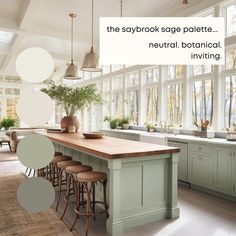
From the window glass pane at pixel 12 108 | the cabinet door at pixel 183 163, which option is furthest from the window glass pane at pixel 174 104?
the window glass pane at pixel 12 108

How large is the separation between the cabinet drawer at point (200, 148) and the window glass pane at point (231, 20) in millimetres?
2152

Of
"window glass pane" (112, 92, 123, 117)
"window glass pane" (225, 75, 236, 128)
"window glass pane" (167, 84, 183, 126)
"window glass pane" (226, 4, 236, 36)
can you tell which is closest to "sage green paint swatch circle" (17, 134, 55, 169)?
"window glass pane" (225, 75, 236, 128)

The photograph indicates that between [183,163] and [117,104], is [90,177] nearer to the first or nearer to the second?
[183,163]

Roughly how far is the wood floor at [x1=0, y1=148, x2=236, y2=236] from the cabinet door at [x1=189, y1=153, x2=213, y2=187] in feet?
1.01

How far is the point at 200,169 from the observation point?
3803 millimetres

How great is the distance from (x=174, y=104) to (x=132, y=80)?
2.01 m

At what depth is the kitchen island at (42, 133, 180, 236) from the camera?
→ 2.31 m

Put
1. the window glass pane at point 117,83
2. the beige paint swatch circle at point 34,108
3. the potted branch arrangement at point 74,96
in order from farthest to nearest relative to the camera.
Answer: the window glass pane at point 117,83
the potted branch arrangement at point 74,96
the beige paint swatch circle at point 34,108

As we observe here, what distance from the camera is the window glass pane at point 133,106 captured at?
22.7 feet

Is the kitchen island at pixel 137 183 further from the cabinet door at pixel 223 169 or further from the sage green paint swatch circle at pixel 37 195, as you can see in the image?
the sage green paint swatch circle at pixel 37 195

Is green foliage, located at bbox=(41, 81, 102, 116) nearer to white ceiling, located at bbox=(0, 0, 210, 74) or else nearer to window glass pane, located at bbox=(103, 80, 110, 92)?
white ceiling, located at bbox=(0, 0, 210, 74)

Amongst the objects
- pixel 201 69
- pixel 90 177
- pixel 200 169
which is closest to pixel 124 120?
pixel 201 69

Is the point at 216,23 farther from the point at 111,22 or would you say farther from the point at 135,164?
the point at 135,164

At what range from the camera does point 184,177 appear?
4102mm
